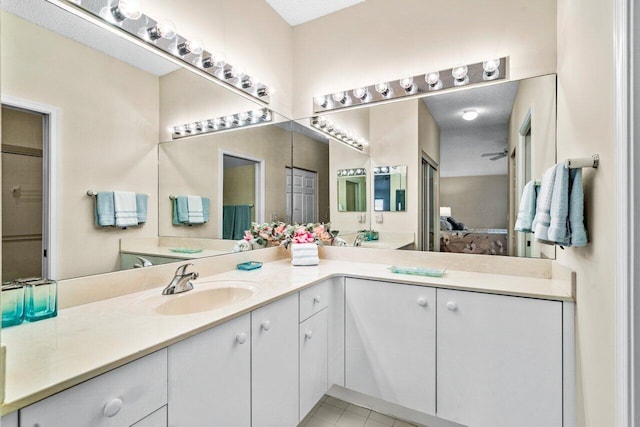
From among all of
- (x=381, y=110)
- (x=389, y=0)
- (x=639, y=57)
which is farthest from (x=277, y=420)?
(x=389, y=0)

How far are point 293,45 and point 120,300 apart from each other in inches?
89.7

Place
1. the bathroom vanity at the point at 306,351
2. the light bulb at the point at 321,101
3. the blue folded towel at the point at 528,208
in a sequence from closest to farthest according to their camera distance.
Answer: the bathroom vanity at the point at 306,351
the blue folded towel at the point at 528,208
the light bulb at the point at 321,101

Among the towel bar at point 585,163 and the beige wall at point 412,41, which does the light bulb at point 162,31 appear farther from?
the towel bar at point 585,163

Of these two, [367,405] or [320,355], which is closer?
[320,355]

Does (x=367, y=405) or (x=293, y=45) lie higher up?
(x=293, y=45)

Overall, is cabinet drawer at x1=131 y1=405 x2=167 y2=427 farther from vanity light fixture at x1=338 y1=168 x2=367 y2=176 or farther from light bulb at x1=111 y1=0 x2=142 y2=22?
vanity light fixture at x1=338 y1=168 x2=367 y2=176

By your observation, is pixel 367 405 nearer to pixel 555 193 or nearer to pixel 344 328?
pixel 344 328

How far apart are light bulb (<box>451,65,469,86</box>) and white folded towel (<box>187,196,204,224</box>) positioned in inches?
67.0

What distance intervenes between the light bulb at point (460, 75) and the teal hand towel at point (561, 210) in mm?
950

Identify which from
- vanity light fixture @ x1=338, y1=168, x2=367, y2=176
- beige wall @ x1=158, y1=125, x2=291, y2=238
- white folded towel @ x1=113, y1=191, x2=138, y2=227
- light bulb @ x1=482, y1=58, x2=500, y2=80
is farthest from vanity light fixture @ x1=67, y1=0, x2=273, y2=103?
light bulb @ x1=482, y1=58, x2=500, y2=80

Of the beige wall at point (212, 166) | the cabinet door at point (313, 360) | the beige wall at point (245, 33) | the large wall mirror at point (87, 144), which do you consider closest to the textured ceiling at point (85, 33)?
the large wall mirror at point (87, 144)

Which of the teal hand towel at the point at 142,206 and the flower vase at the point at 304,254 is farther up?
the teal hand towel at the point at 142,206

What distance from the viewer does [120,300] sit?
1.29 metres

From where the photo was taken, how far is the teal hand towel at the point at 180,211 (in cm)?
165
